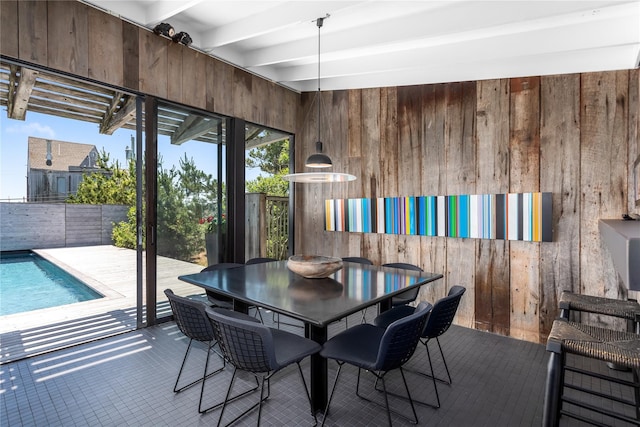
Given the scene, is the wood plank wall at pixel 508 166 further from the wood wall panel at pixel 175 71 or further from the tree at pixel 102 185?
the tree at pixel 102 185

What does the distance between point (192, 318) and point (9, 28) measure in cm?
255

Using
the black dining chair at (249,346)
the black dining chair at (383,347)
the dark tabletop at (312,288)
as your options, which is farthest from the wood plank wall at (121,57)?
the black dining chair at (383,347)

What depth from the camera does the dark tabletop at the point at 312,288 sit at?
69.0 inches

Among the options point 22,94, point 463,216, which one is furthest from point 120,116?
point 463,216

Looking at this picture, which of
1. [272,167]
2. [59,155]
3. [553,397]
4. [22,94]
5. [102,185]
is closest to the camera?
[553,397]

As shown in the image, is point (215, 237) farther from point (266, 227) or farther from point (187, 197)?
point (266, 227)

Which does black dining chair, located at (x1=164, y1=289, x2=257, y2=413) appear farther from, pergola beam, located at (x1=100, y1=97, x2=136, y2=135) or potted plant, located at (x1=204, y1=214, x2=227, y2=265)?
pergola beam, located at (x1=100, y1=97, x2=136, y2=135)

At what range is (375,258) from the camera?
165 inches

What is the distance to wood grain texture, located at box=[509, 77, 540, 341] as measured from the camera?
311 cm

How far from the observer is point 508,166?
3.24m

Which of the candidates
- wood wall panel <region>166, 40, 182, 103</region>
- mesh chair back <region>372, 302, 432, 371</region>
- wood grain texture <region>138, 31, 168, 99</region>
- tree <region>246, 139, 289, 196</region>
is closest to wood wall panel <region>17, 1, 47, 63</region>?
wood grain texture <region>138, 31, 168, 99</region>

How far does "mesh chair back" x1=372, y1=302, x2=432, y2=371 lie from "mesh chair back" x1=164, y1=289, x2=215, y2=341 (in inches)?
40.9

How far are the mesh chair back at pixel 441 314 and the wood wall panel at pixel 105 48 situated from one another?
3.29m

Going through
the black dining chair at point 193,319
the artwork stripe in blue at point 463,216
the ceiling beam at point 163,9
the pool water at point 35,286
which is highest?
the ceiling beam at point 163,9
